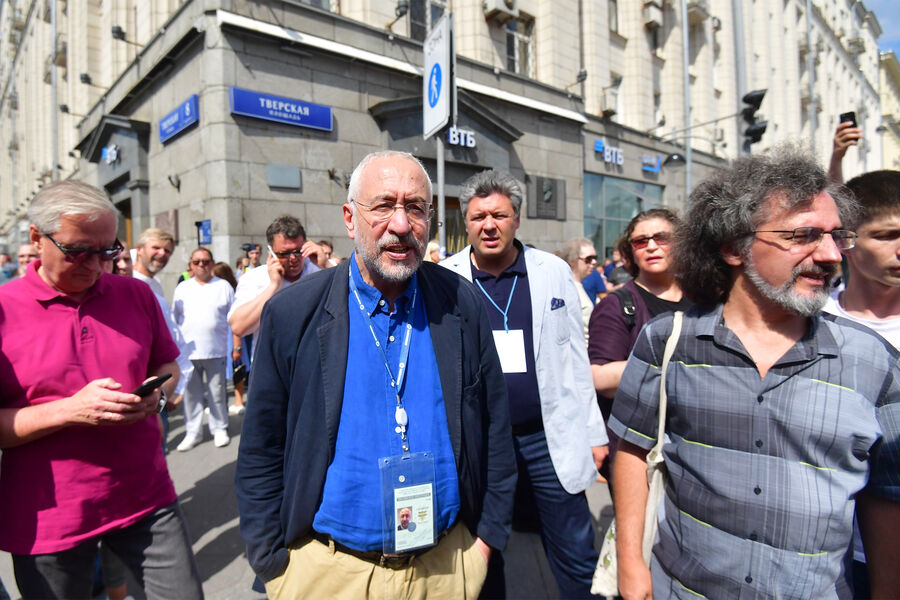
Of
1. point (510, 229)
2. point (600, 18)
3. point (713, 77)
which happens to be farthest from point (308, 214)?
point (713, 77)

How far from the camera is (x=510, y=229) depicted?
2.65 m

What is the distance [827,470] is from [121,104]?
1448 cm

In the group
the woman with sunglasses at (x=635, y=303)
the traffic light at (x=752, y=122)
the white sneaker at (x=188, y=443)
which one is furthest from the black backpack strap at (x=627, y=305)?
the traffic light at (x=752, y=122)

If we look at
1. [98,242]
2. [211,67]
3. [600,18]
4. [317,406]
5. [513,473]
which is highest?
[600,18]

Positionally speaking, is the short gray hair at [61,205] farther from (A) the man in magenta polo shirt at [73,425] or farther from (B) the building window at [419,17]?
(B) the building window at [419,17]

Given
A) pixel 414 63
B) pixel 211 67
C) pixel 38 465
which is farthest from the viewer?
pixel 414 63

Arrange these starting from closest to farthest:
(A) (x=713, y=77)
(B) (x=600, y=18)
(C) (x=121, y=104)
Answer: (C) (x=121, y=104)
(B) (x=600, y=18)
(A) (x=713, y=77)

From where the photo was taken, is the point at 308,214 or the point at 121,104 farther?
the point at 121,104

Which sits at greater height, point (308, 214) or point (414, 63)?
point (414, 63)

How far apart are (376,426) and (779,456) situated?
117cm

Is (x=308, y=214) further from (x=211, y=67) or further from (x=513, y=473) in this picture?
(x=513, y=473)

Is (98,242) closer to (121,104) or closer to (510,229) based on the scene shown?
(510,229)

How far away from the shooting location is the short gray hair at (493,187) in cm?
269

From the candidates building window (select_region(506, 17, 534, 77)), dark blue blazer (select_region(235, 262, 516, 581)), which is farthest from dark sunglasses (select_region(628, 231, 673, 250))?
building window (select_region(506, 17, 534, 77))
